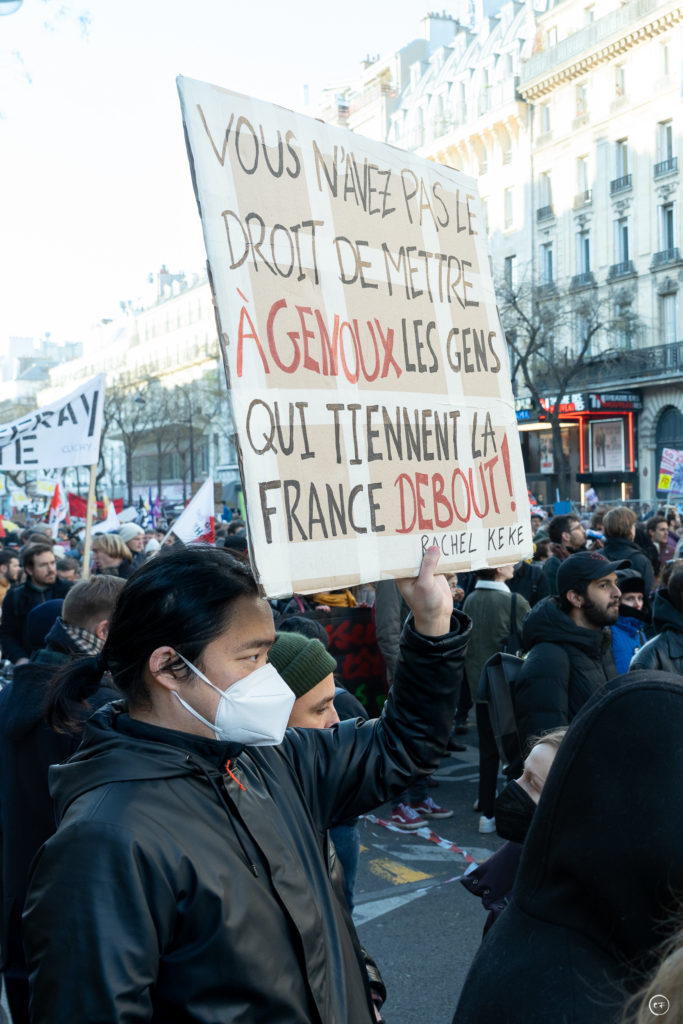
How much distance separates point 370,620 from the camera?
23.9ft

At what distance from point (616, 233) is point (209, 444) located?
36825 mm

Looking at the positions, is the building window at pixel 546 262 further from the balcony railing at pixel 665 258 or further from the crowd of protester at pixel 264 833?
the crowd of protester at pixel 264 833

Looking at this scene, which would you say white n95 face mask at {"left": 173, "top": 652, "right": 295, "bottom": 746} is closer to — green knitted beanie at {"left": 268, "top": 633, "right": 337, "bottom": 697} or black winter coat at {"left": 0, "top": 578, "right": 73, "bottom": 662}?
green knitted beanie at {"left": 268, "top": 633, "right": 337, "bottom": 697}

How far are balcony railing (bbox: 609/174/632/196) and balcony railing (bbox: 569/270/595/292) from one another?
10.9ft

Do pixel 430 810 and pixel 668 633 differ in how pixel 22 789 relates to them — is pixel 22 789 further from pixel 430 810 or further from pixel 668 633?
Result: pixel 430 810

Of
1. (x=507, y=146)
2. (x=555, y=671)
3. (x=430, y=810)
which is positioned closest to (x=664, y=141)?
(x=507, y=146)

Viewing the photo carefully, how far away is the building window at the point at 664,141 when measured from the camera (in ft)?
123

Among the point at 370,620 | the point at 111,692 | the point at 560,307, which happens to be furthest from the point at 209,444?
the point at 111,692

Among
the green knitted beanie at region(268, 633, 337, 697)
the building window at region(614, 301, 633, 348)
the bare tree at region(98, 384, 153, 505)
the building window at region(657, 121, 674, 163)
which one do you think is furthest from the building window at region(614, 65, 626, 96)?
the green knitted beanie at region(268, 633, 337, 697)

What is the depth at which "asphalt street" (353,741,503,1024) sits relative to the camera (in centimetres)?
406

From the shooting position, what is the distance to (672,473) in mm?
15898

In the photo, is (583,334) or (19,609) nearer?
(19,609)

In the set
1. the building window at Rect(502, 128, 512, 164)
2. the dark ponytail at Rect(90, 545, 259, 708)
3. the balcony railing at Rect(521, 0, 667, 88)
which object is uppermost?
the balcony railing at Rect(521, 0, 667, 88)

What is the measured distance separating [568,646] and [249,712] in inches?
118
